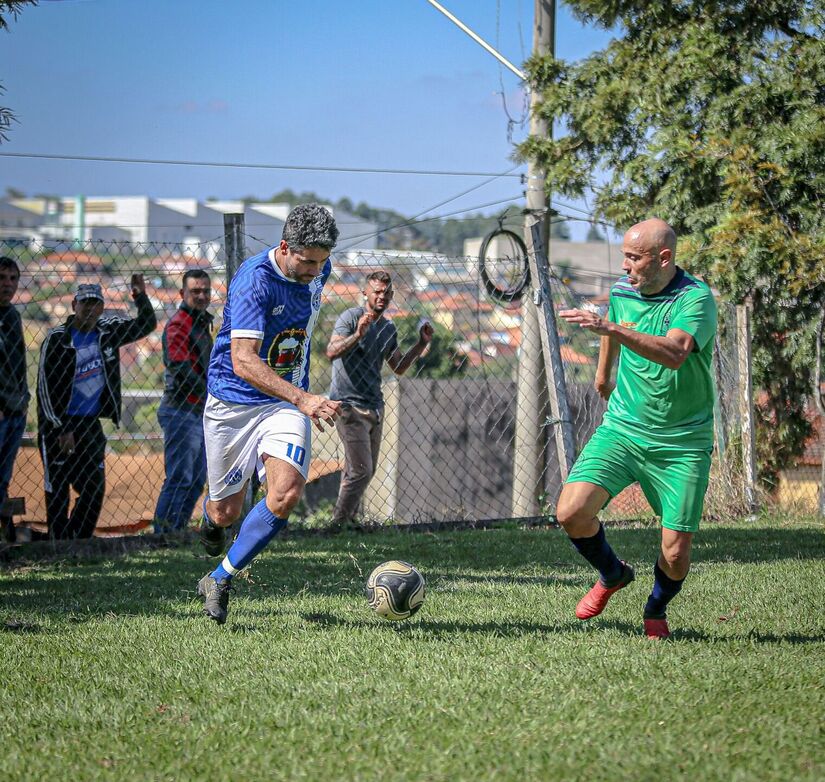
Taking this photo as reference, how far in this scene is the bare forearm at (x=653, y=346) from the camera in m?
4.87

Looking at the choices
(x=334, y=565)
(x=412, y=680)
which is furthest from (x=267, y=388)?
(x=334, y=565)

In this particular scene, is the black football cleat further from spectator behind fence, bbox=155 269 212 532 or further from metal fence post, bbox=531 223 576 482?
metal fence post, bbox=531 223 576 482

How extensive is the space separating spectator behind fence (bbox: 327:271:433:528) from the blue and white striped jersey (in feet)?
10.4

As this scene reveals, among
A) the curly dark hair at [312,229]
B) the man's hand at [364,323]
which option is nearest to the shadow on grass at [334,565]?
the man's hand at [364,323]

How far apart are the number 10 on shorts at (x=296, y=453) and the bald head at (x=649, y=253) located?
1.89 metres

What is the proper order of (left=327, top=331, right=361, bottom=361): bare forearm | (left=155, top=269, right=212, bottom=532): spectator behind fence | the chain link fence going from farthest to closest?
1. the chain link fence
2. (left=327, top=331, right=361, bottom=361): bare forearm
3. (left=155, top=269, right=212, bottom=532): spectator behind fence

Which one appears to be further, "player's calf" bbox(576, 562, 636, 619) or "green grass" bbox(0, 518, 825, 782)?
"player's calf" bbox(576, 562, 636, 619)

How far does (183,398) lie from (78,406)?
0.83 meters

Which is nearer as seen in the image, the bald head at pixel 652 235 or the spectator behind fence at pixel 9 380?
the bald head at pixel 652 235

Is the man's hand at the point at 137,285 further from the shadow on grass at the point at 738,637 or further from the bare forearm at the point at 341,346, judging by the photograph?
the shadow on grass at the point at 738,637

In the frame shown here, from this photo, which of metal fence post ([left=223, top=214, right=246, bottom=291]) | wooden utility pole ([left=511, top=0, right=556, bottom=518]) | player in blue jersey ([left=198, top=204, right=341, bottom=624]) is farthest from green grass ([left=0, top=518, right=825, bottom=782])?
wooden utility pole ([left=511, top=0, right=556, bottom=518])

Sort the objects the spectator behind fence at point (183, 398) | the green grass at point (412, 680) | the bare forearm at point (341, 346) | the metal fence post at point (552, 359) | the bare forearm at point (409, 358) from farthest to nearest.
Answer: the metal fence post at point (552, 359), the bare forearm at point (409, 358), the bare forearm at point (341, 346), the spectator behind fence at point (183, 398), the green grass at point (412, 680)

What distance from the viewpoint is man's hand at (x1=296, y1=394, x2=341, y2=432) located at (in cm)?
514

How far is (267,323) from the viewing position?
5.70 metres
